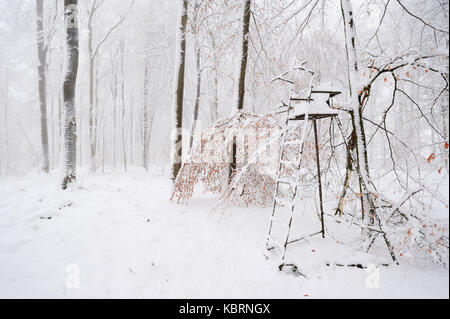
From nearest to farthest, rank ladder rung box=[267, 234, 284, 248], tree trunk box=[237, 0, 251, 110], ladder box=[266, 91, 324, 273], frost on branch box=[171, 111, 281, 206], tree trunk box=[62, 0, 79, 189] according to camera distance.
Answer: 1. ladder box=[266, 91, 324, 273]
2. ladder rung box=[267, 234, 284, 248]
3. frost on branch box=[171, 111, 281, 206]
4. tree trunk box=[237, 0, 251, 110]
5. tree trunk box=[62, 0, 79, 189]

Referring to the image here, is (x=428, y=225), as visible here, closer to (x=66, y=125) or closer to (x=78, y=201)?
(x=78, y=201)

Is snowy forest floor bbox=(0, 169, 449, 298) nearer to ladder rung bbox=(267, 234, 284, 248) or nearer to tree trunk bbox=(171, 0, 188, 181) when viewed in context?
ladder rung bbox=(267, 234, 284, 248)

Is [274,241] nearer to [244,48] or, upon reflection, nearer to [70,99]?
[244,48]

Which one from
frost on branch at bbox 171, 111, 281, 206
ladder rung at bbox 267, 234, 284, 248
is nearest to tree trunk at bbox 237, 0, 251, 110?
frost on branch at bbox 171, 111, 281, 206

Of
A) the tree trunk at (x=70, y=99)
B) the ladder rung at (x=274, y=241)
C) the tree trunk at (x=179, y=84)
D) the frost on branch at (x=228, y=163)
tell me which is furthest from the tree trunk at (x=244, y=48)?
the tree trunk at (x=70, y=99)

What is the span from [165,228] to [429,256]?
3.44 metres

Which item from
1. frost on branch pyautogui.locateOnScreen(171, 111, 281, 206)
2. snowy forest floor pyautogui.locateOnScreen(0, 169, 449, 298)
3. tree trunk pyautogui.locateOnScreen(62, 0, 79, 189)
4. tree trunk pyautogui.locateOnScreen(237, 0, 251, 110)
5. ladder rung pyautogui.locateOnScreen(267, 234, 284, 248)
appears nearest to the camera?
snowy forest floor pyautogui.locateOnScreen(0, 169, 449, 298)

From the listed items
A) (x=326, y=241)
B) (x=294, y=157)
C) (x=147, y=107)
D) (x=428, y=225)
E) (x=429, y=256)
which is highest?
(x=147, y=107)

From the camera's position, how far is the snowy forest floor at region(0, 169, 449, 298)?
2.03 meters

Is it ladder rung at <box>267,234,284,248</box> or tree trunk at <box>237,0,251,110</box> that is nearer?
ladder rung at <box>267,234,284,248</box>

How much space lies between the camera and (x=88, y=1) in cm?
988

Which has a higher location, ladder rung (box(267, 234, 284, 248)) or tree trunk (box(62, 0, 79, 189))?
tree trunk (box(62, 0, 79, 189))

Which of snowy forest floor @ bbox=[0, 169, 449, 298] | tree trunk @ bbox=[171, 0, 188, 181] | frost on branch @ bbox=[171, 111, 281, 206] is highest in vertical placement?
tree trunk @ bbox=[171, 0, 188, 181]

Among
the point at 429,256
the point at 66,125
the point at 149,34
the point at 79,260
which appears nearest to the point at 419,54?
the point at 429,256
